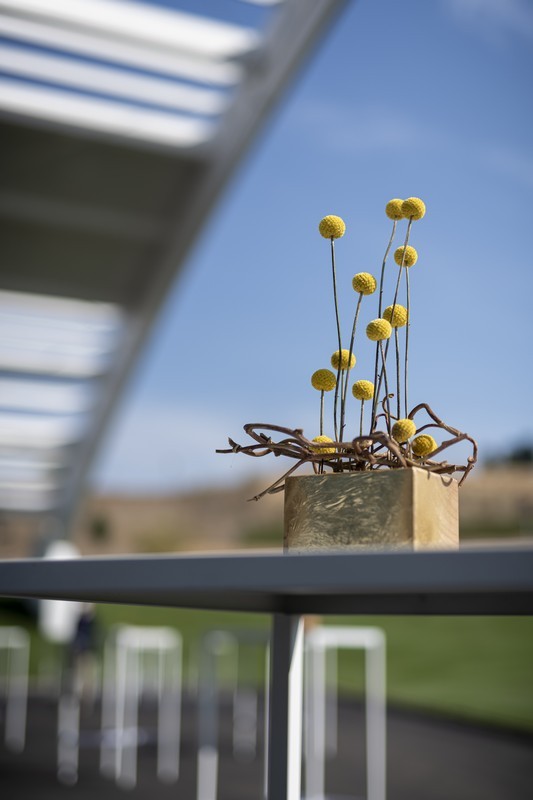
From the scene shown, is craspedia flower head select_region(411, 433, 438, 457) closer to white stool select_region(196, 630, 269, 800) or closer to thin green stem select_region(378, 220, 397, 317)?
thin green stem select_region(378, 220, 397, 317)

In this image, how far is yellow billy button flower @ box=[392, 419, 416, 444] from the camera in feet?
3.29

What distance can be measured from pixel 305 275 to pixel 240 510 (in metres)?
18.8

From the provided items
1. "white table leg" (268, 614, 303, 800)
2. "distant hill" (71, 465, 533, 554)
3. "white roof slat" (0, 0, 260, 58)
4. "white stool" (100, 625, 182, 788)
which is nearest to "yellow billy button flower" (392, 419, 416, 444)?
"white table leg" (268, 614, 303, 800)

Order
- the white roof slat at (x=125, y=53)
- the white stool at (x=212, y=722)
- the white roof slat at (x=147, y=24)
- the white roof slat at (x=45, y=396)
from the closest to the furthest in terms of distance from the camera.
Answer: the white stool at (x=212, y=722) → the white roof slat at (x=147, y=24) → the white roof slat at (x=125, y=53) → the white roof slat at (x=45, y=396)

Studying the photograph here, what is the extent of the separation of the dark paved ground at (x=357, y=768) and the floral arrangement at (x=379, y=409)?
3.48m

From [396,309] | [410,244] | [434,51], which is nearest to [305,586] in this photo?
[396,309]

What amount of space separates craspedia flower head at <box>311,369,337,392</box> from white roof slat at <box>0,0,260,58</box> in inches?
208

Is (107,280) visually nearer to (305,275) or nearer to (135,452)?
(305,275)

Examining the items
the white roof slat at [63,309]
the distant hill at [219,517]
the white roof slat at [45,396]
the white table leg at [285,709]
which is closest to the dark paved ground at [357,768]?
the white table leg at [285,709]

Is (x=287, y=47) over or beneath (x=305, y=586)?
over

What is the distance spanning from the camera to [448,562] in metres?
0.61

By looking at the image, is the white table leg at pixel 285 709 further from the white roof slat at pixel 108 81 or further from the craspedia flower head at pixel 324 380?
the white roof slat at pixel 108 81

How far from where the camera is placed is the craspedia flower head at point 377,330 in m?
1.04

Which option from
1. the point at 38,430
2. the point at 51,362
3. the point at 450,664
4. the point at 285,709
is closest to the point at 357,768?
the point at 285,709
